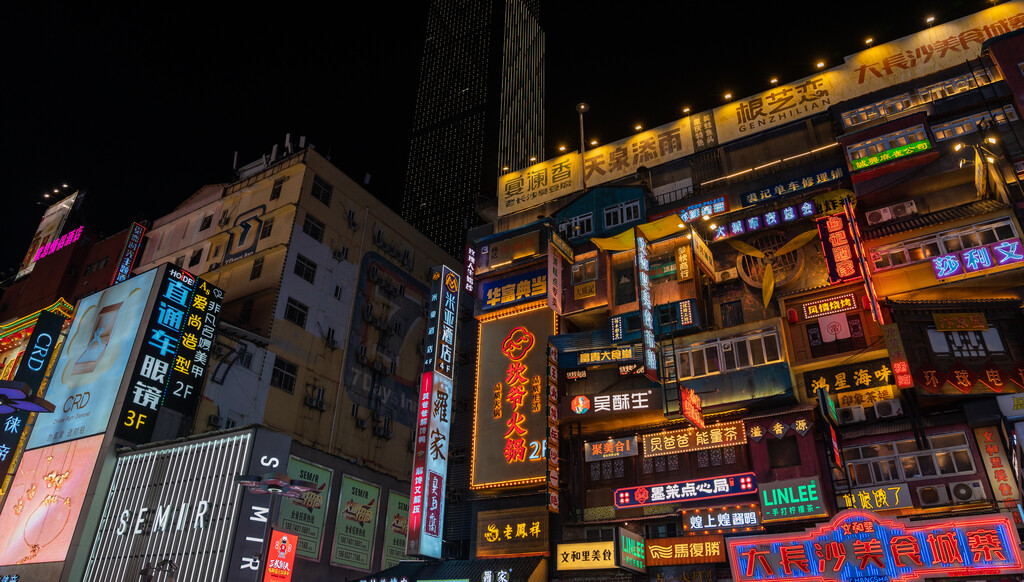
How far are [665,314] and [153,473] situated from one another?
2197cm

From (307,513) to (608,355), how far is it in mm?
16542

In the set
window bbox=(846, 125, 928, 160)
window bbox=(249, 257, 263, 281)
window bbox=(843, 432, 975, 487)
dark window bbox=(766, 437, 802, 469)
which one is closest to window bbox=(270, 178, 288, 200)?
window bbox=(249, 257, 263, 281)

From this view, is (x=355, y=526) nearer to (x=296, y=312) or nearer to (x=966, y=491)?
(x=296, y=312)

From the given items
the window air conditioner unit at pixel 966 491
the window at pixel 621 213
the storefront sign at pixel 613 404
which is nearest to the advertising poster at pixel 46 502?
the storefront sign at pixel 613 404

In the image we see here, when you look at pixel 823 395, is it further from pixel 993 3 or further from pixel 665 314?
pixel 993 3

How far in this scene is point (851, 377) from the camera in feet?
78.8

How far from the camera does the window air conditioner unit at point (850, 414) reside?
74.5 feet

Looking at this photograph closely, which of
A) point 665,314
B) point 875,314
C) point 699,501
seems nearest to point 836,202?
point 875,314

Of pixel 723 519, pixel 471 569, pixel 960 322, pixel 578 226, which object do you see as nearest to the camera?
pixel 960 322

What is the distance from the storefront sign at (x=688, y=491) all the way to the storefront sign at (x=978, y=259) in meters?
10.6

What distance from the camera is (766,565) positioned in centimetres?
1759

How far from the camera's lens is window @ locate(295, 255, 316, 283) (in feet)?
123

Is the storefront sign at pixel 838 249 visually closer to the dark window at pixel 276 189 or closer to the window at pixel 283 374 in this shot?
the window at pixel 283 374

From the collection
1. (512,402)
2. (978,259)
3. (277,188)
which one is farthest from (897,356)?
(277,188)
